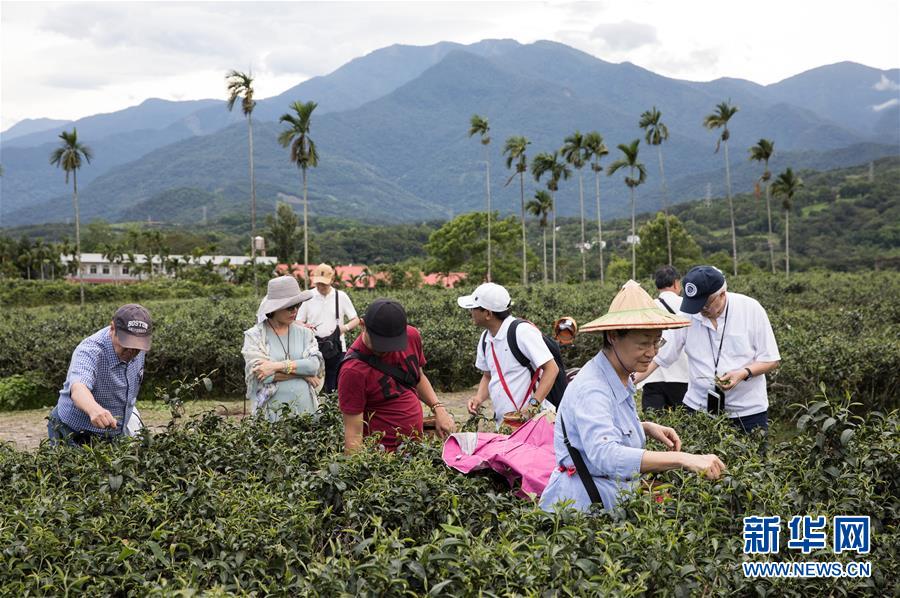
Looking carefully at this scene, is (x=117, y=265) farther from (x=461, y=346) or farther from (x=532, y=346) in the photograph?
(x=532, y=346)

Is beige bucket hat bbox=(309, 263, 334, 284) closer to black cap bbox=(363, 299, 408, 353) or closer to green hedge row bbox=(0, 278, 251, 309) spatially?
black cap bbox=(363, 299, 408, 353)

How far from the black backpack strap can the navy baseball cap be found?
2.10 m

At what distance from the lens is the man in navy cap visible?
15.9ft

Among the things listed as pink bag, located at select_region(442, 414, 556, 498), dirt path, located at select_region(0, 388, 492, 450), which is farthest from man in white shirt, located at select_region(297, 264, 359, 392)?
pink bag, located at select_region(442, 414, 556, 498)

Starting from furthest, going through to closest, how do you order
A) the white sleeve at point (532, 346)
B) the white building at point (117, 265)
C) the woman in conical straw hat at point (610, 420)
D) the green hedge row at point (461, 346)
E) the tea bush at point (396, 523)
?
the white building at point (117, 265), the green hedge row at point (461, 346), the white sleeve at point (532, 346), the woman in conical straw hat at point (610, 420), the tea bush at point (396, 523)

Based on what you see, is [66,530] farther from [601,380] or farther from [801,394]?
[801,394]

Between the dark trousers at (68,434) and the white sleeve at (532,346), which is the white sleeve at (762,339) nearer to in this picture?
the white sleeve at (532,346)

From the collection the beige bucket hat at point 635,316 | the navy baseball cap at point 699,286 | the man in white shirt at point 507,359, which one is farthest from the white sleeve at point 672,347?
the beige bucket hat at point 635,316

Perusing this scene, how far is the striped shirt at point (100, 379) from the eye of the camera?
4.56 m

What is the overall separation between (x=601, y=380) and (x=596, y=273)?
7946cm

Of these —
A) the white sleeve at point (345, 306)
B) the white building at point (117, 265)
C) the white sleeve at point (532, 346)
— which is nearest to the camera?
the white sleeve at point (532, 346)

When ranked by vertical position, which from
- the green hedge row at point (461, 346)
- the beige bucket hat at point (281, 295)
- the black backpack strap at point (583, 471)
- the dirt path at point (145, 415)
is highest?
the beige bucket hat at point (281, 295)

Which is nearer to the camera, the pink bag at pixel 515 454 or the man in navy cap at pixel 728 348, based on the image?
the pink bag at pixel 515 454

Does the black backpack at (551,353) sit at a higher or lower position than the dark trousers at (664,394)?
higher
